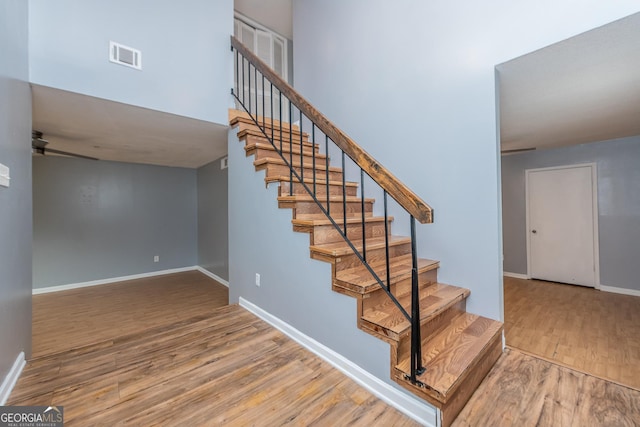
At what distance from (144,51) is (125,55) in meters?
0.17

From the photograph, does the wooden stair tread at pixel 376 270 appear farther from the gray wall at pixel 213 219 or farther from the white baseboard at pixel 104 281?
the white baseboard at pixel 104 281

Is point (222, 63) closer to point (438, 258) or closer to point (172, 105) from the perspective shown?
point (172, 105)

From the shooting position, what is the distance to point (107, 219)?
497 cm

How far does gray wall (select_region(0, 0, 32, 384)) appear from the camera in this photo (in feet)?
4.74

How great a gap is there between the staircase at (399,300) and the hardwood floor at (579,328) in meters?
0.65

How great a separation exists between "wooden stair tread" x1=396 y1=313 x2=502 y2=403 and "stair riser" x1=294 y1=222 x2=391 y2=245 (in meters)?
0.89

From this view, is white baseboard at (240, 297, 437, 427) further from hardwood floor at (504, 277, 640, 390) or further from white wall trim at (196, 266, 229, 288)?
white wall trim at (196, 266, 229, 288)

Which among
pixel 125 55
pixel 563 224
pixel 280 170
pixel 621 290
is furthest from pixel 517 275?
pixel 125 55

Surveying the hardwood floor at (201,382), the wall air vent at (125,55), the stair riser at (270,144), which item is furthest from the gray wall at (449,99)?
the wall air vent at (125,55)

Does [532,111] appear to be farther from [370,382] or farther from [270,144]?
[370,382]

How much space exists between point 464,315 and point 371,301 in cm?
88

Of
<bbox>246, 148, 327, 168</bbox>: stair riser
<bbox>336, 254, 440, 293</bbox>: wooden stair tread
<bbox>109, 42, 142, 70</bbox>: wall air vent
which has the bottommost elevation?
<bbox>336, 254, 440, 293</bbox>: wooden stair tread

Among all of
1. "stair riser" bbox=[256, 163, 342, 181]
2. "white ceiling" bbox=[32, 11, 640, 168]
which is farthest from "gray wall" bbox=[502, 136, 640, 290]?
"stair riser" bbox=[256, 163, 342, 181]

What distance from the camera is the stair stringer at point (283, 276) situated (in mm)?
1618
